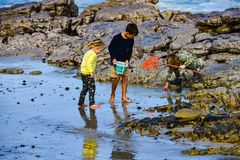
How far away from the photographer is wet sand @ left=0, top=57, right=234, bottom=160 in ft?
28.8

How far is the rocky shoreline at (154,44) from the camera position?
10750mm

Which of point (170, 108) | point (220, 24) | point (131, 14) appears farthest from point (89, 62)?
point (131, 14)

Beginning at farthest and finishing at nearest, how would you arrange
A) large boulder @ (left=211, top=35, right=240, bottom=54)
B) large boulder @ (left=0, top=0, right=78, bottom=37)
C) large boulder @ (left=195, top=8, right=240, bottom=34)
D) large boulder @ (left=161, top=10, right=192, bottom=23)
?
large boulder @ (left=0, top=0, right=78, bottom=37) < large boulder @ (left=161, top=10, right=192, bottom=23) < large boulder @ (left=195, top=8, right=240, bottom=34) < large boulder @ (left=211, top=35, right=240, bottom=54)

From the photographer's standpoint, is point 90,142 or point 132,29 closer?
point 90,142

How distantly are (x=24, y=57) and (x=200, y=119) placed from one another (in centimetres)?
1751

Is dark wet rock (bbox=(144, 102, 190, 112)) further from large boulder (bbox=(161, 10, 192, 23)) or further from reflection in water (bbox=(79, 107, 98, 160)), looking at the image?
large boulder (bbox=(161, 10, 192, 23))

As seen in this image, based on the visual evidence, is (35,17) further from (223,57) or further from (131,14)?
(223,57)

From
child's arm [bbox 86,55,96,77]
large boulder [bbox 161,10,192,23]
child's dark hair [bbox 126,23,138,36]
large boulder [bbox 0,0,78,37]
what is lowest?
large boulder [bbox 0,0,78,37]

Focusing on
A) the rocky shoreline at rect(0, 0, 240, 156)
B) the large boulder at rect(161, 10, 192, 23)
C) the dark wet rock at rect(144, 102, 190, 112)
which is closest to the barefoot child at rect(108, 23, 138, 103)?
the dark wet rock at rect(144, 102, 190, 112)

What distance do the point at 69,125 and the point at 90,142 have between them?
1666 millimetres

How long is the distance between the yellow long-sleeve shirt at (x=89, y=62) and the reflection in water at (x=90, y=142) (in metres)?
1.13

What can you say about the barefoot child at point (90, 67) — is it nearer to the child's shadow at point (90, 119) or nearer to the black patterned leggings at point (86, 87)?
the black patterned leggings at point (86, 87)

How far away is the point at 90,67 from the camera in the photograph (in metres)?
13.3

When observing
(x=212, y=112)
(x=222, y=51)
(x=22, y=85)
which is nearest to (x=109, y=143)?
(x=212, y=112)
